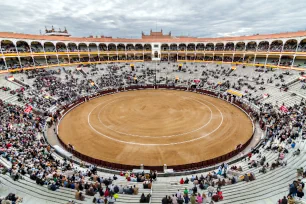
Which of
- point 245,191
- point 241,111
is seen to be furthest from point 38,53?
point 245,191

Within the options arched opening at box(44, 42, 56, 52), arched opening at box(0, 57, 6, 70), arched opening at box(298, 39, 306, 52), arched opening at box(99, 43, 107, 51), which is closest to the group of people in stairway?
arched opening at box(0, 57, 6, 70)

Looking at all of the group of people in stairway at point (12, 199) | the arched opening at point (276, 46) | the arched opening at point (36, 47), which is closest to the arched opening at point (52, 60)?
the arched opening at point (36, 47)

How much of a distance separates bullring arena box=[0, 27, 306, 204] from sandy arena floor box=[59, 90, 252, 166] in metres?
0.18

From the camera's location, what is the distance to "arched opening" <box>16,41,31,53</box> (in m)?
46.0

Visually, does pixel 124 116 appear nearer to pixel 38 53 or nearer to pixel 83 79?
pixel 83 79

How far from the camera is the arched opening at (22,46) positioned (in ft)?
151

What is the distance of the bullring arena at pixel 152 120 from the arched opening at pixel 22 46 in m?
0.24

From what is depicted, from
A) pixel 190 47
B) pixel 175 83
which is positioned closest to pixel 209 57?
pixel 190 47

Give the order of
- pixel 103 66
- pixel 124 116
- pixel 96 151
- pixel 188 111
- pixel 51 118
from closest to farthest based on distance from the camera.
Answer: pixel 96 151 < pixel 51 118 < pixel 124 116 < pixel 188 111 < pixel 103 66

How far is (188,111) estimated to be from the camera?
32406 mm

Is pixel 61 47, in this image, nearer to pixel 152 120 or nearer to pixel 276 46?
pixel 152 120

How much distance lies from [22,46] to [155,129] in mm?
44898

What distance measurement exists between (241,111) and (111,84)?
1251 inches

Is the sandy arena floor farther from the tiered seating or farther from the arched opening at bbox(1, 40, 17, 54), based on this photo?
the arched opening at bbox(1, 40, 17, 54)
